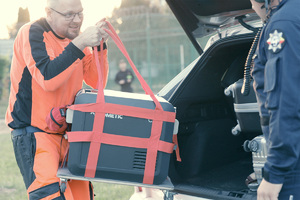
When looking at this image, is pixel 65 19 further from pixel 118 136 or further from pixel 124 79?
pixel 124 79

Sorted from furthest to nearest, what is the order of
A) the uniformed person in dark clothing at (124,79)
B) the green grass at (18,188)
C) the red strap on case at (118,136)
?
the uniformed person in dark clothing at (124,79) < the green grass at (18,188) < the red strap on case at (118,136)

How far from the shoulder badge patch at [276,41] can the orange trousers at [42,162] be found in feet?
4.36

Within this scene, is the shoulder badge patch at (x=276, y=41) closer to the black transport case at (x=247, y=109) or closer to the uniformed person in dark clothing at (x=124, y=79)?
the black transport case at (x=247, y=109)

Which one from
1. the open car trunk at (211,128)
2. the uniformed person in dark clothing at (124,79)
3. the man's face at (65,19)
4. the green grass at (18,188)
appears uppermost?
the man's face at (65,19)

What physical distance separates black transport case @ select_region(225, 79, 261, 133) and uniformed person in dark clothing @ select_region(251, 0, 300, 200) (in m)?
0.94

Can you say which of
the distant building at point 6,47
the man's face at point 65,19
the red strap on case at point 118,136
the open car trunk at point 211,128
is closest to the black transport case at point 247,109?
the open car trunk at point 211,128

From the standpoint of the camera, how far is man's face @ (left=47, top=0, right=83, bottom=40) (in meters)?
2.50

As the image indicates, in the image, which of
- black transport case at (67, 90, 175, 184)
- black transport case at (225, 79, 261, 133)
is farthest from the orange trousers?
black transport case at (225, 79, 261, 133)

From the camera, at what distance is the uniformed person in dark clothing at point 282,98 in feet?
5.26

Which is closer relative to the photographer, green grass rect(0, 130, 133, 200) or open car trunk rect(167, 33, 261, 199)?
open car trunk rect(167, 33, 261, 199)

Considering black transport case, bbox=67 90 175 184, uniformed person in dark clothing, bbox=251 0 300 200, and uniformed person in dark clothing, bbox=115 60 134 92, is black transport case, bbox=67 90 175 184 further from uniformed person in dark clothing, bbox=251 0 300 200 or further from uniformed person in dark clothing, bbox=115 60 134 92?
uniformed person in dark clothing, bbox=115 60 134 92

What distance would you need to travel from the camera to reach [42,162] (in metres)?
2.41

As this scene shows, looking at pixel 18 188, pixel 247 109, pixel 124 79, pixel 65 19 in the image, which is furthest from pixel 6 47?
pixel 247 109

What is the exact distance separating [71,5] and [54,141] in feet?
2.50
